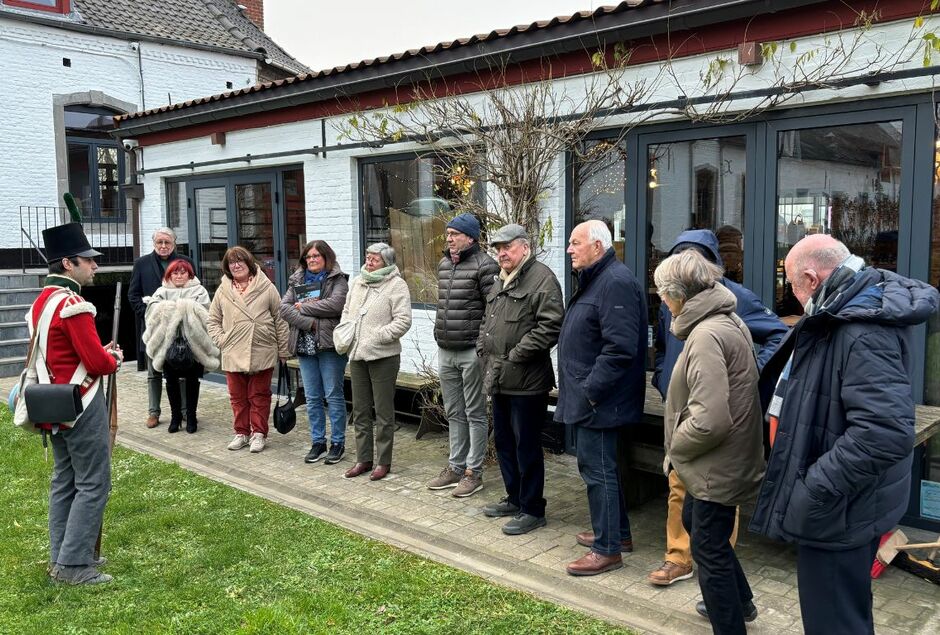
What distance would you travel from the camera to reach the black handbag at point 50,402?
4164 millimetres

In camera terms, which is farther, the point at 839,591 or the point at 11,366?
the point at 11,366

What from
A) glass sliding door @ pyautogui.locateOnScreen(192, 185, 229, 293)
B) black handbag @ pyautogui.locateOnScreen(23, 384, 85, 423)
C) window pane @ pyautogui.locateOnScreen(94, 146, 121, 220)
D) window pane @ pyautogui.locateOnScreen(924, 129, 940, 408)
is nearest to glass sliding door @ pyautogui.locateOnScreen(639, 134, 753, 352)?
window pane @ pyautogui.locateOnScreen(924, 129, 940, 408)

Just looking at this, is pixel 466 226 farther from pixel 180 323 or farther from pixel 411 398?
pixel 180 323

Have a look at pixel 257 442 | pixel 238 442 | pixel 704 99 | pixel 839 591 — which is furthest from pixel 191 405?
pixel 839 591

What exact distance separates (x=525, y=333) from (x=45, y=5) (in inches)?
537

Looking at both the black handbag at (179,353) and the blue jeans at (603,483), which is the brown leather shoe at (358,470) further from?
the blue jeans at (603,483)

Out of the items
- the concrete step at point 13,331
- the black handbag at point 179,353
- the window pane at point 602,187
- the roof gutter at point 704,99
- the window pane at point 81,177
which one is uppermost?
the window pane at point 81,177

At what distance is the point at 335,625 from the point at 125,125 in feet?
30.0

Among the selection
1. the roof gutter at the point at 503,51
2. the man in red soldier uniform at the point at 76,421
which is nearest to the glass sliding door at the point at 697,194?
the roof gutter at the point at 503,51

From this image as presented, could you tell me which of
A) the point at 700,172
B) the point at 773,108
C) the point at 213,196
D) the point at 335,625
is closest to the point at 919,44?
the point at 773,108

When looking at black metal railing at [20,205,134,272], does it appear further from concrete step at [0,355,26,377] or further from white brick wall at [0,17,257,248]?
concrete step at [0,355,26,377]

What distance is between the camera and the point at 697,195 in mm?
5879

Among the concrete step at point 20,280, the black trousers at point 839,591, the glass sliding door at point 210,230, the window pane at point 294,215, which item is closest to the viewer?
the black trousers at point 839,591

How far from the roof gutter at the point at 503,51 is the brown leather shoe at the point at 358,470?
11.3 feet
